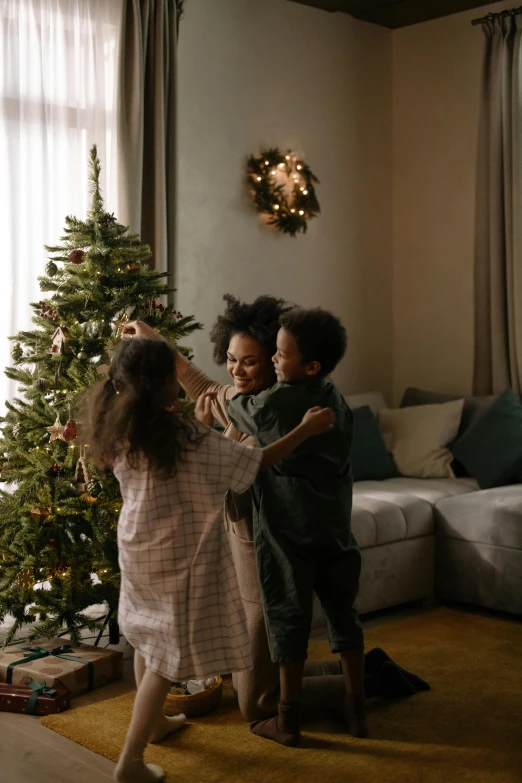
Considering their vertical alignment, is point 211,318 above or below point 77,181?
below

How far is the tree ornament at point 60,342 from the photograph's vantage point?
10.9 feet

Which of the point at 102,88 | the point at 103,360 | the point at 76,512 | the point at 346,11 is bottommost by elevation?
the point at 76,512

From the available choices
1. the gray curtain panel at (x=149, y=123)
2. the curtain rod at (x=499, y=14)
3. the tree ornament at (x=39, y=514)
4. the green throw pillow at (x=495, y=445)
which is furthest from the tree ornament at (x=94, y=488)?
the curtain rod at (x=499, y=14)

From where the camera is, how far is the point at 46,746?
277cm

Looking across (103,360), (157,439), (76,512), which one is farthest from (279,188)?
(157,439)

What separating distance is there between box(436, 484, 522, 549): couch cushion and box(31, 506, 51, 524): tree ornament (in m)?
1.85

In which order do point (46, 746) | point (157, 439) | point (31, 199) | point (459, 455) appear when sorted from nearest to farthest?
point (157, 439)
point (46, 746)
point (31, 199)
point (459, 455)

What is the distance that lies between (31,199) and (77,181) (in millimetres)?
249

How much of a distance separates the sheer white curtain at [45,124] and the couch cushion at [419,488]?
172cm

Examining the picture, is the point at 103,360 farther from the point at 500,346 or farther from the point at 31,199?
the point at 500,346

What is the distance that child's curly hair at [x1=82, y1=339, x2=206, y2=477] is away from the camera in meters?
2.39

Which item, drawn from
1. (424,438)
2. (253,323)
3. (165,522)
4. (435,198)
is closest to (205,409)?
(253,323)

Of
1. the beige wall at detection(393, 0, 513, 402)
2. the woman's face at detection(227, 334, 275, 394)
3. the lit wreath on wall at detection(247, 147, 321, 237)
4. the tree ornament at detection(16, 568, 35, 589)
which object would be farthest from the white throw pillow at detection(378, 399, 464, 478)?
the tree ornament at detection(16, 568, 35, 589)

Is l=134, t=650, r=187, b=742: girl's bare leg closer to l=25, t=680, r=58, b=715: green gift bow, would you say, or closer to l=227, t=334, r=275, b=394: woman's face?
l=25, t=680, r=58, b=715: green gift bow
